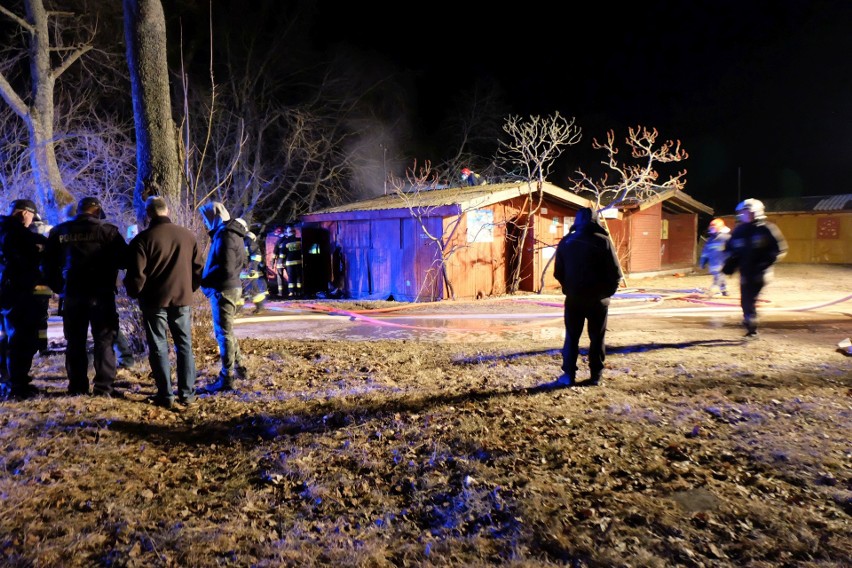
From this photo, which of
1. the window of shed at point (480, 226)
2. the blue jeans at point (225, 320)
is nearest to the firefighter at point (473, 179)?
the window of shed at point (480, 226)

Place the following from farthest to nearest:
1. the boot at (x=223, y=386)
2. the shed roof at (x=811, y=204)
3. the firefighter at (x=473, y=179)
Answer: the shed roof at (x=811, y=204) → the firefighter at (x=473, y=179) → the boot at (x=223, y=386)

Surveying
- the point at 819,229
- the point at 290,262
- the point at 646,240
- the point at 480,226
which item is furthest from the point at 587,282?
the point at 819,229

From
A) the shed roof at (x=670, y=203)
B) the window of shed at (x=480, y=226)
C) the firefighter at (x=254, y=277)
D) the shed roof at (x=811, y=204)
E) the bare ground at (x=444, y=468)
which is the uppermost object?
the shed roof at (x=811, y=204)

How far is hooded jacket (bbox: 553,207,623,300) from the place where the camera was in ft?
17.5

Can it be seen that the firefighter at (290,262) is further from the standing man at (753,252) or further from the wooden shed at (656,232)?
the standing man at (753,252)

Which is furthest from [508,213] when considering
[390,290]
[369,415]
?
[369,415]

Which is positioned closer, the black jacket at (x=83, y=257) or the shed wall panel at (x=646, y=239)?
the black jacket at (x=83, y=257)

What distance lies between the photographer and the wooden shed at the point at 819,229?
24938mm

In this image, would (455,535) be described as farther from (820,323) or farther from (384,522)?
(820,323)

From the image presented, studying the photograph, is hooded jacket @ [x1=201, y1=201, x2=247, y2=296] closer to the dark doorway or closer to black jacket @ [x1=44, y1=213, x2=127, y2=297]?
black jacket @ [x1=44, y1=213, x2=127, y2=297]

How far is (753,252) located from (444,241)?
7.23m

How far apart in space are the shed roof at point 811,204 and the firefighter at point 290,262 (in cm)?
2329

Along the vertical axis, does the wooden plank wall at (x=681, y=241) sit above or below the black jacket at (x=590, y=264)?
above

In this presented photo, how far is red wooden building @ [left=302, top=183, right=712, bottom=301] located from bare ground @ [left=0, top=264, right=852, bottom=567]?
7210 mm
